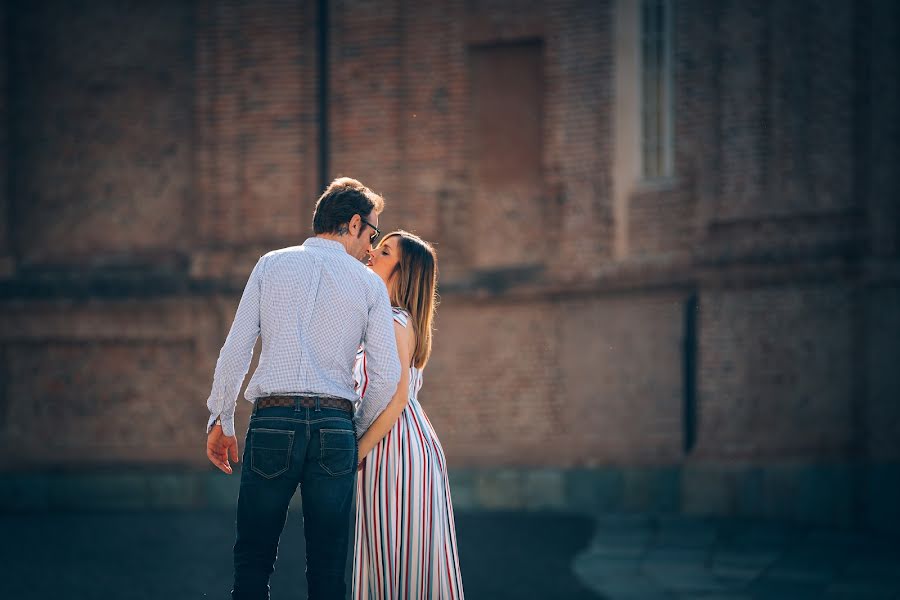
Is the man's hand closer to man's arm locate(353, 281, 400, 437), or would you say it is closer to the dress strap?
man's arm locate(353, 281, 400, 437)

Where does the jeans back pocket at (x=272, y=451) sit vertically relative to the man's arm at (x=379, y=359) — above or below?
below

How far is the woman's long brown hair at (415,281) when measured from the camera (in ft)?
15.4

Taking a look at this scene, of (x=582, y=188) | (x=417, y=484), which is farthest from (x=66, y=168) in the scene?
(x=417, y=484)

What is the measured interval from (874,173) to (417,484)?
749cm

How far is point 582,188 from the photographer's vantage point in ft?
41.5

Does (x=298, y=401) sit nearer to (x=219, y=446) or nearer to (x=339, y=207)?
(x=219, y=446)

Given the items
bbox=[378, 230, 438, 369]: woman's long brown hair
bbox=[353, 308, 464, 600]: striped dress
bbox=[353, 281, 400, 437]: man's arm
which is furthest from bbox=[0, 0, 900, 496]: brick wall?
bbox=[353, 281, 400, 437]: man's arm

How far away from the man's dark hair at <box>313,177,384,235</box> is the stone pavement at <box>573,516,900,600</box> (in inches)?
153

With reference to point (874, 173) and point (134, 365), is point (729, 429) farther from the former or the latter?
point (134, 365)

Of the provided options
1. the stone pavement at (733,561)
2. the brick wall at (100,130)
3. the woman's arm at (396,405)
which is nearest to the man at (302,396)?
the woman's arm at (396,405)

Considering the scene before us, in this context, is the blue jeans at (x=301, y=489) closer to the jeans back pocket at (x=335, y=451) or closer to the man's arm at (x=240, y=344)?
the jeans back pocket at (x=335, y=451)

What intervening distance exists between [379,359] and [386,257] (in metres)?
0.45

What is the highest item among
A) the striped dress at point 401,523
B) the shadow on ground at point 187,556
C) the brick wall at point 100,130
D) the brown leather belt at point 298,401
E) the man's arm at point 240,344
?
the brick wall at point 100,130

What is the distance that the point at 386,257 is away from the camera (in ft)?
15.4
